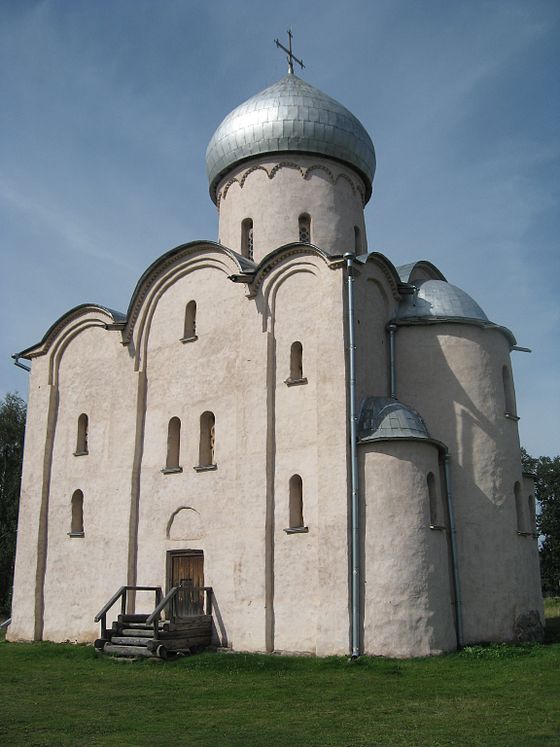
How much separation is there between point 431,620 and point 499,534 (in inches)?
108

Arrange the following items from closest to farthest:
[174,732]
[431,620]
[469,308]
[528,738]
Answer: [528,738]
[174,732]
[431,620]
[469,308]

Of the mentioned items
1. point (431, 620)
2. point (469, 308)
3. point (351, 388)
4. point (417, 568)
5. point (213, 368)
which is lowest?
point (431, 620)

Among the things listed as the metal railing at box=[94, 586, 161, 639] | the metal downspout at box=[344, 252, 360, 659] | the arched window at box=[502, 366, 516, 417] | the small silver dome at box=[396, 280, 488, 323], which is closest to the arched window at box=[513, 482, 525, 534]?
the arched window at box=[502, 366, 516, 417]

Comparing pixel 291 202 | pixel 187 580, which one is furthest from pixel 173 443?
pixel 291 202

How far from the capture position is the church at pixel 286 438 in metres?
13.3

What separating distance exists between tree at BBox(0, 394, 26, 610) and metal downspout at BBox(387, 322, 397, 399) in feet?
56.5

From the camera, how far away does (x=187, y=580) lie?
15.5m

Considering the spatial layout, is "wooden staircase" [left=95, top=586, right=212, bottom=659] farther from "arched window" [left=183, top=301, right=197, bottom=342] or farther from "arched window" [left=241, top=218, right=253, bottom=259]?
"arched window" [left=241, top=218, right=253, bottom=259]

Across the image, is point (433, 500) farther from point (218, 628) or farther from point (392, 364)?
point (218, 628)

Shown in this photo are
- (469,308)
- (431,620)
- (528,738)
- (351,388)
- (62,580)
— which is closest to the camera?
(528,738)

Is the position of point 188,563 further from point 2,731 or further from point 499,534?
point 2,731

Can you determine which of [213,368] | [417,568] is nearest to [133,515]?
[213,368]

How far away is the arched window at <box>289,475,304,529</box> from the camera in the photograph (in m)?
14.0

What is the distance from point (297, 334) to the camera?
14.9m
